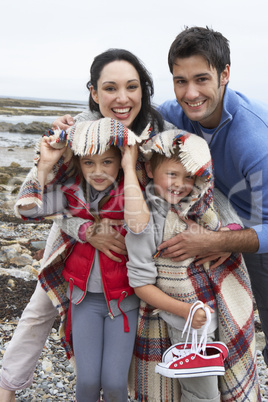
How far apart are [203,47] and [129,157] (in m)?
1.04

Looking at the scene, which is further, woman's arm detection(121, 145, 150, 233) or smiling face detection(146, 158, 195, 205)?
smiling face detection(146, 158, 195, 205)

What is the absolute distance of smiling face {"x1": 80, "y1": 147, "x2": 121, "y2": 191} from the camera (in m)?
2.78

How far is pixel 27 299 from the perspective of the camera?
16.6 ft

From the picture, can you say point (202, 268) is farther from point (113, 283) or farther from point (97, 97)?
point (97, 97)

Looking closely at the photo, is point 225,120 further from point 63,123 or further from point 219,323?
point 219,323

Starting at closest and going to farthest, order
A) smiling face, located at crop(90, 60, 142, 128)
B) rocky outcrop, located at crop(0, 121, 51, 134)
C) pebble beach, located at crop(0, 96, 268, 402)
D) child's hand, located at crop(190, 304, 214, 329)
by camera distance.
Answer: child's hand, located at crop(190, 304, 214, 329), smiling face, located at crop(90, 60, 142, 128), pebble beach, located at crop(0, 96, 268, 402), rocky outcrop, located at crop(0, 121, 51, 134)

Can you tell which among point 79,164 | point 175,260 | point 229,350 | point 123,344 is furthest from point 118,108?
point 229,350

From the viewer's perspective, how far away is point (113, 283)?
2.71 m

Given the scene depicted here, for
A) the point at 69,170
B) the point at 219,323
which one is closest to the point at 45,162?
the point at 69,170

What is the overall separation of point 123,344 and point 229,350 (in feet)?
2.20

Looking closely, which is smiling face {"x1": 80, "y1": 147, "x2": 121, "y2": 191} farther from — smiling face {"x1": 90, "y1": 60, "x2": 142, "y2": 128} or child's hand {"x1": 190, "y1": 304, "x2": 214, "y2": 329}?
child's hand {"x1": 190, "y1": 304, "x2": 214, "y2": 329}

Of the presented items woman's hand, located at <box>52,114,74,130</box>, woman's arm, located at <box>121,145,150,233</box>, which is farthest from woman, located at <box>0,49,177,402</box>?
woman's arm, located at <box>121,145,150,233</box>

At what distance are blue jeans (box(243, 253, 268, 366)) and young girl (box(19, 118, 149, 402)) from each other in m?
1.19

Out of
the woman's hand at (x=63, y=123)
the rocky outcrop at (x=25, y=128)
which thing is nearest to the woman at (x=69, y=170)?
the woman's hand at (x=63, y=123)
